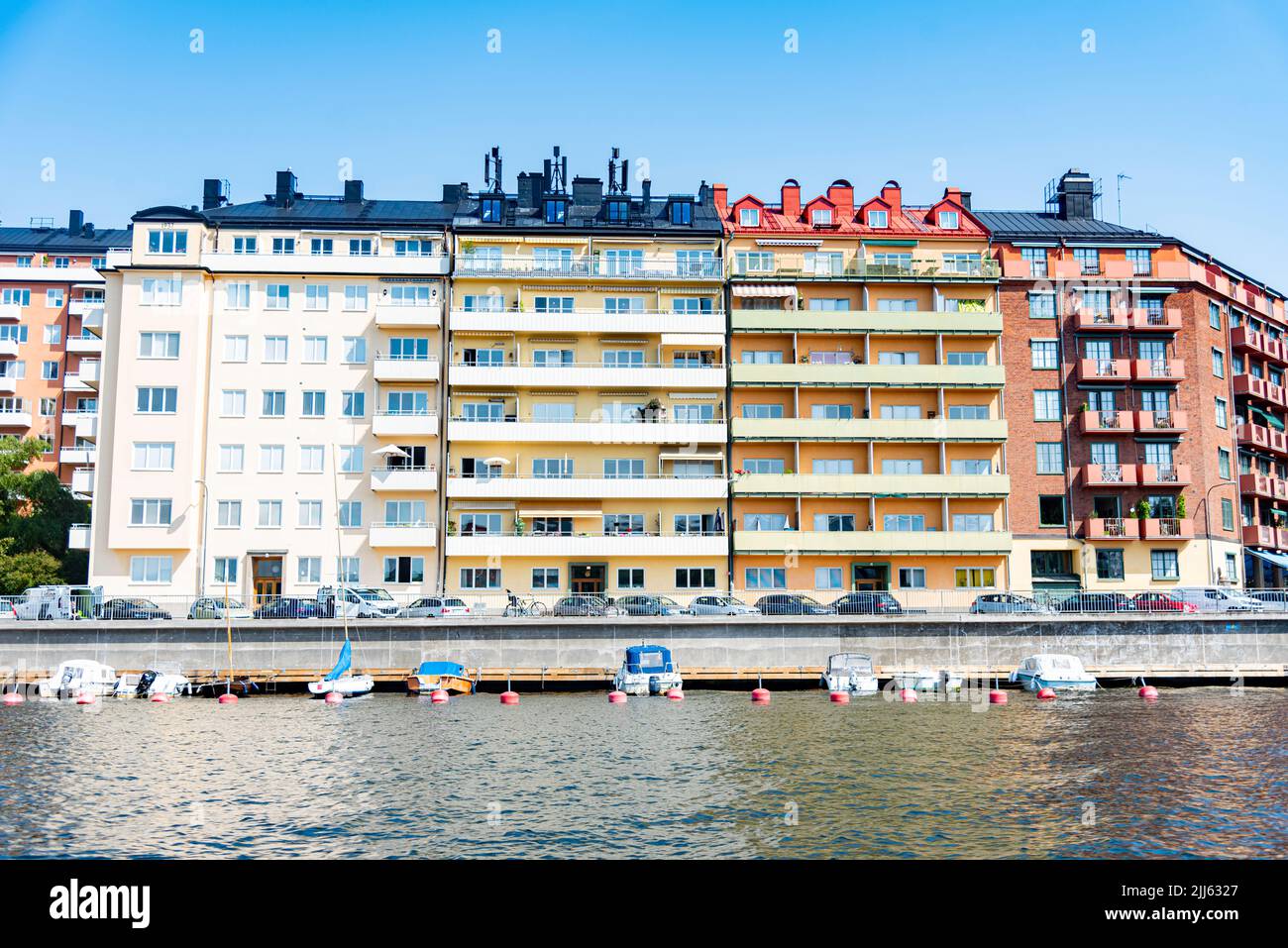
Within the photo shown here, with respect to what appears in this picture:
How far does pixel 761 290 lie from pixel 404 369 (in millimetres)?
28644

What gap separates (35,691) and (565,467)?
38.1 metres

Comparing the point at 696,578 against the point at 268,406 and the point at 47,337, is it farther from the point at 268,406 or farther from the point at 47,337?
the point at 47,337

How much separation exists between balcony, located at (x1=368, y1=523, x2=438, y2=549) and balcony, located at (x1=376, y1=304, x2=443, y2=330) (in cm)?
1541

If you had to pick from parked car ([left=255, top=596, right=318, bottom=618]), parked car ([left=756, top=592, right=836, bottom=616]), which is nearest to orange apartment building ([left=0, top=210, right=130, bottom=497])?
parked car ([left=255, top=596, right=318, bottom=618])

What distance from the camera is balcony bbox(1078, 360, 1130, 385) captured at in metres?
82.9

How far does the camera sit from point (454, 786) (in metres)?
31.3

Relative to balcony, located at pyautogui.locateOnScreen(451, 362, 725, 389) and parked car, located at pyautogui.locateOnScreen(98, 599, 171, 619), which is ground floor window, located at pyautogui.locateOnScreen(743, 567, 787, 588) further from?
parked car, located at pyautogui.locateOnScreen(98, 599, 171, 619)

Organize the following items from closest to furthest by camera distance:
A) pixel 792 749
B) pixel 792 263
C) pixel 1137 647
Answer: pixel 792 749 → pixel 1137 647 → pixel 792 263

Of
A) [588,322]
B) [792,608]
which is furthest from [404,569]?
[792,608]

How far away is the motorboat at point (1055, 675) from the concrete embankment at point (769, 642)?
218cm

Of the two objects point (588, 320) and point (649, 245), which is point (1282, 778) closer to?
point (588, 320)

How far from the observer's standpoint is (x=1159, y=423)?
271ft
